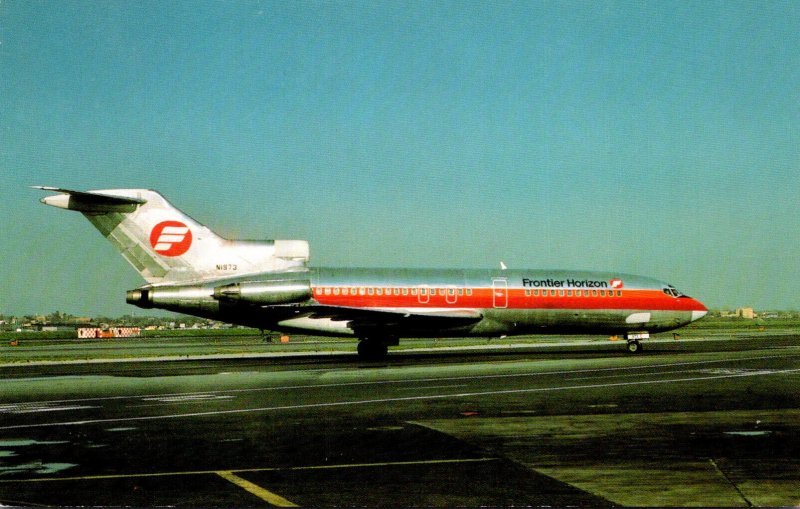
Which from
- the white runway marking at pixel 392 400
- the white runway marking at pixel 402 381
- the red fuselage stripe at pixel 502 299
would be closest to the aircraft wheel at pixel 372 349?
the red fuselage stripe at pixel 502 299

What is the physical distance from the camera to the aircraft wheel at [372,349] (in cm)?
2975

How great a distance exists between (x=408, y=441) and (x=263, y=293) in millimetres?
18100

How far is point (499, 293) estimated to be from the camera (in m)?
31.3

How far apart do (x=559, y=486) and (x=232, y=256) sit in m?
23.9

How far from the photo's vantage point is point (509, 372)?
75.2ft

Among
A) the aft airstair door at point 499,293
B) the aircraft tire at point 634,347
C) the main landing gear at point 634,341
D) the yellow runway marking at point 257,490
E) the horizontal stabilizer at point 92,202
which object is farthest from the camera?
the main landing gear at point 634,341

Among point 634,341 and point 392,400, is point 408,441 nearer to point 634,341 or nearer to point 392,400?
point 392,400

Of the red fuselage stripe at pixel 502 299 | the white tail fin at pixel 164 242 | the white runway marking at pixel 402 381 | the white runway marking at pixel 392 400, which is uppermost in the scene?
the white tail fin at pixel 164 242

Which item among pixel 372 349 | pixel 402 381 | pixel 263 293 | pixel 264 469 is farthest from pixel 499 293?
pixel 264 469

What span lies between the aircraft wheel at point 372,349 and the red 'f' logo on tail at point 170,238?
8061 millimetres

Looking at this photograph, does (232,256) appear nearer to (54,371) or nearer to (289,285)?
(289,285)

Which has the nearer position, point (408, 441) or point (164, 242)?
point (408, 441)

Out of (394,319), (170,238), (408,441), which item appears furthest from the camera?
(170,238)

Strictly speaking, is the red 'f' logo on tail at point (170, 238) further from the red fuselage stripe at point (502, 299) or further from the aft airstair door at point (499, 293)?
the aft airstair door at point (499, 293)
